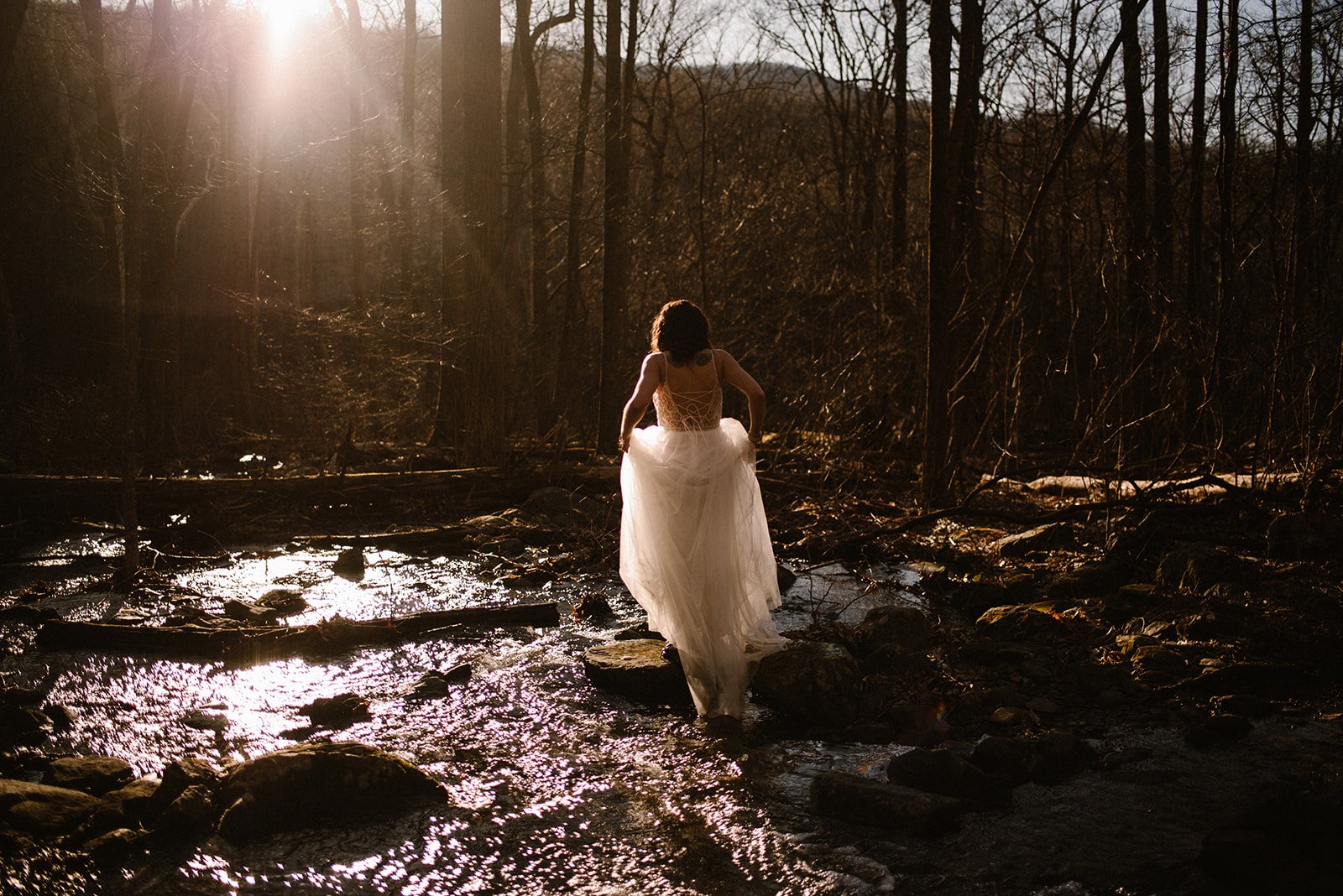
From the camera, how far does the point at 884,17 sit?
23.0 m

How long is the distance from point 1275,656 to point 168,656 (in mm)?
7253

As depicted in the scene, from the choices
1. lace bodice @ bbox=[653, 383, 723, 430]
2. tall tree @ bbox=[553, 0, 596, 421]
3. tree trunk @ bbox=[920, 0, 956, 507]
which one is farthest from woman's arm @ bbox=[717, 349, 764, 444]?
tall tree @ bbox=[553, 0, 596, 421]

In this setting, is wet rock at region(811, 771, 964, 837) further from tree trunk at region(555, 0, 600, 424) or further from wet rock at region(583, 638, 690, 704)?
tree trunk at region(555, 0, 600, 424)

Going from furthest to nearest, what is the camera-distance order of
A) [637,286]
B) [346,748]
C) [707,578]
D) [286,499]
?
[637,286]
[286,499]
[707,578]
[346,748]

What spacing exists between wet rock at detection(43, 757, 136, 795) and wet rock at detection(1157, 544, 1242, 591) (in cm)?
750

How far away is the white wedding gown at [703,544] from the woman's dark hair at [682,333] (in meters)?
0.23

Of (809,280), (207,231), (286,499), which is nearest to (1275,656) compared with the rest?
(286,499)

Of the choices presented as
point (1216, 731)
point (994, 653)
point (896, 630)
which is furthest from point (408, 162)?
point (1216, 731)

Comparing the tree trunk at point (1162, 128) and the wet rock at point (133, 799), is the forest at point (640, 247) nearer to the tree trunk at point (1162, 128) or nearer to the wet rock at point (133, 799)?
the tree trunk at point (1162, 128)

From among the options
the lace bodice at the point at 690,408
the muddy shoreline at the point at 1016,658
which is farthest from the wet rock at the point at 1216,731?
the lace bodice at the point at 690,408

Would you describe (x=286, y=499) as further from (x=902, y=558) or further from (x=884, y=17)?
(x=884, y=17)

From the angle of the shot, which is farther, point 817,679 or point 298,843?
point 817,679

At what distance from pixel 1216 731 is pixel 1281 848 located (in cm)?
165

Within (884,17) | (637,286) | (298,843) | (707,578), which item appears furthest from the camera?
(884,17)
